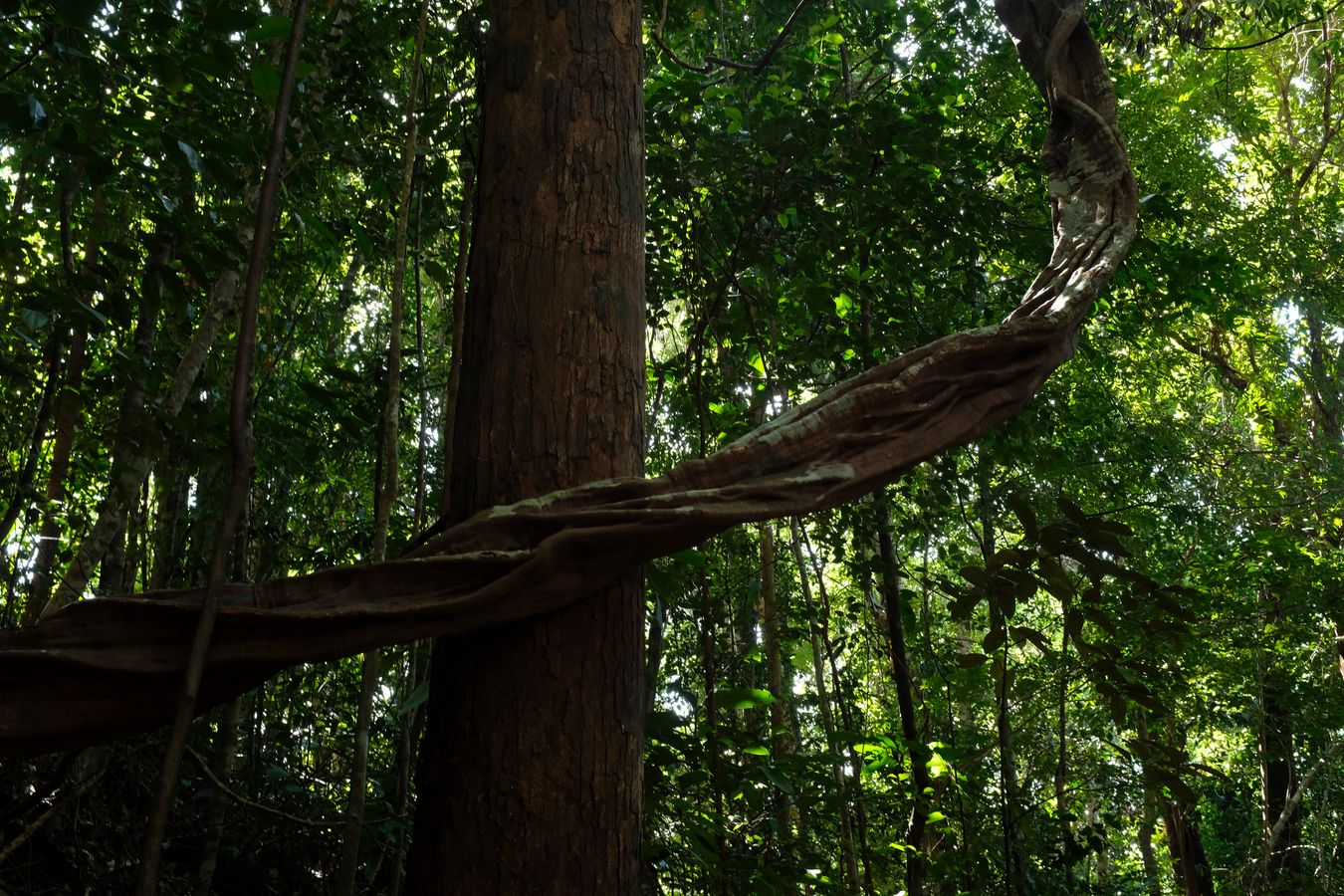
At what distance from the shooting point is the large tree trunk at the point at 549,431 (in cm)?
97

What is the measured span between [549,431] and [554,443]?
0.05 ft

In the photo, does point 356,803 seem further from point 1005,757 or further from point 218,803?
point 1005,757

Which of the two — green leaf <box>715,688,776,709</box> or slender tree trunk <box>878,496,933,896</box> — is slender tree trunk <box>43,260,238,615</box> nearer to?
green leaf <box>715,688,776,709</box>

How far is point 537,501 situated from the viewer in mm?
1016

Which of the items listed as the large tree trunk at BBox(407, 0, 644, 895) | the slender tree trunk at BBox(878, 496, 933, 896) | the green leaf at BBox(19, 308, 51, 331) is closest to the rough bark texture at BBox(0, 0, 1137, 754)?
the large tree trunk at BBox(407, 0, 644, 895)

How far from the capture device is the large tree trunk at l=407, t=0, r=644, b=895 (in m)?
0.97

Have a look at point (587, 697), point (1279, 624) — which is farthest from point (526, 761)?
point (1279, 624)

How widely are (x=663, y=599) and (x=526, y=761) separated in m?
1.31

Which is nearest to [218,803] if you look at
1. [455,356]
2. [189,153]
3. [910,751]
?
[455,356]

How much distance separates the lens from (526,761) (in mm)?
975

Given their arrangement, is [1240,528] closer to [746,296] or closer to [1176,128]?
[1176,128]

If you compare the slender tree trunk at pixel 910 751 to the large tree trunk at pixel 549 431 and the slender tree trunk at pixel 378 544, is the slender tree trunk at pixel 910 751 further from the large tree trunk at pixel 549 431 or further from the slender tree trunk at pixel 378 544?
the large tree trunk at pixel 549 431

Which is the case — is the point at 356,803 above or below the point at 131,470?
below

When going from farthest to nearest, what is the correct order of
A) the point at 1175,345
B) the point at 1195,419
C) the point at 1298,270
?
the point at 1175,345 < the point at 1195,419 < the point at 1298,270
